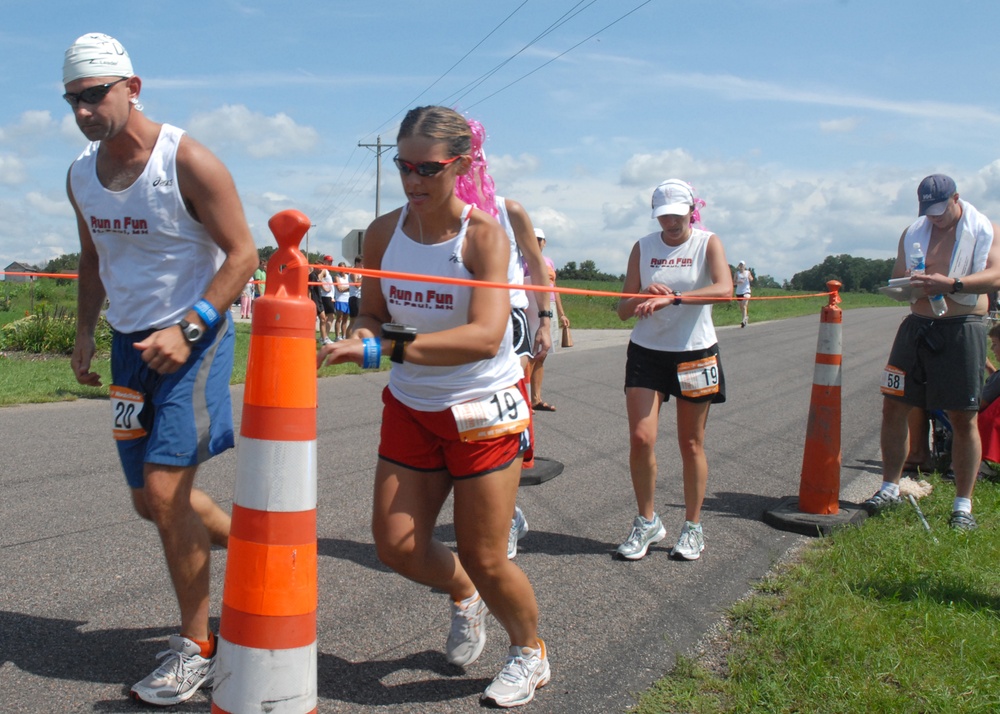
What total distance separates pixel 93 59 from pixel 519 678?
2.50 metres

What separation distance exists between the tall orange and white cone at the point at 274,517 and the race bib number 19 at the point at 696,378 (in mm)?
2964

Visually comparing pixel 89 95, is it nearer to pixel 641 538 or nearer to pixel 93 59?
pixel 93 59

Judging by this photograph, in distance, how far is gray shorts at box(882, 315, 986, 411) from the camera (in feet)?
18.0

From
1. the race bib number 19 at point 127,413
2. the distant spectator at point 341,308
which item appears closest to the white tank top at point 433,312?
the race bib number 19 at point 127,413

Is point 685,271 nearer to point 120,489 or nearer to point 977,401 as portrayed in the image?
point 977,401

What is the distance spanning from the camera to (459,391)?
121 inches

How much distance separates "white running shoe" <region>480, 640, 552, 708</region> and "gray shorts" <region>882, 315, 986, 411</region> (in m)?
3.51

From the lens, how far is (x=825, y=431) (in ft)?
18.2

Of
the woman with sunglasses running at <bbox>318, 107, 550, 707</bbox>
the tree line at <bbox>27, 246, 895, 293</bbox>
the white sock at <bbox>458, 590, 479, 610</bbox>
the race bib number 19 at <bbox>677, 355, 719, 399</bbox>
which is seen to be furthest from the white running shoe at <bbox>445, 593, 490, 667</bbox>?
the tree line at <bbox>27, 246, 895, 293</bbox>

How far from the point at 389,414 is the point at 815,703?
5.65 ft

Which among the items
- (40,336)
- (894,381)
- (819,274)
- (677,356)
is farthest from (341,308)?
(819,274)

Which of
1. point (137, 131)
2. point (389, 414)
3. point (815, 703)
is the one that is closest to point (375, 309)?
point (389, 414)

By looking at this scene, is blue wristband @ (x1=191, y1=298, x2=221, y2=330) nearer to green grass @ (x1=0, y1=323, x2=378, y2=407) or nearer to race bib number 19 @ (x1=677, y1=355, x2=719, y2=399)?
race bib number 19 @ (x1=677, y1=355, x2=719, y2=399)

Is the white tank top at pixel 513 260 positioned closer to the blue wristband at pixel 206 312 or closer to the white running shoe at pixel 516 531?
the white running shoe at pixel 516 531
